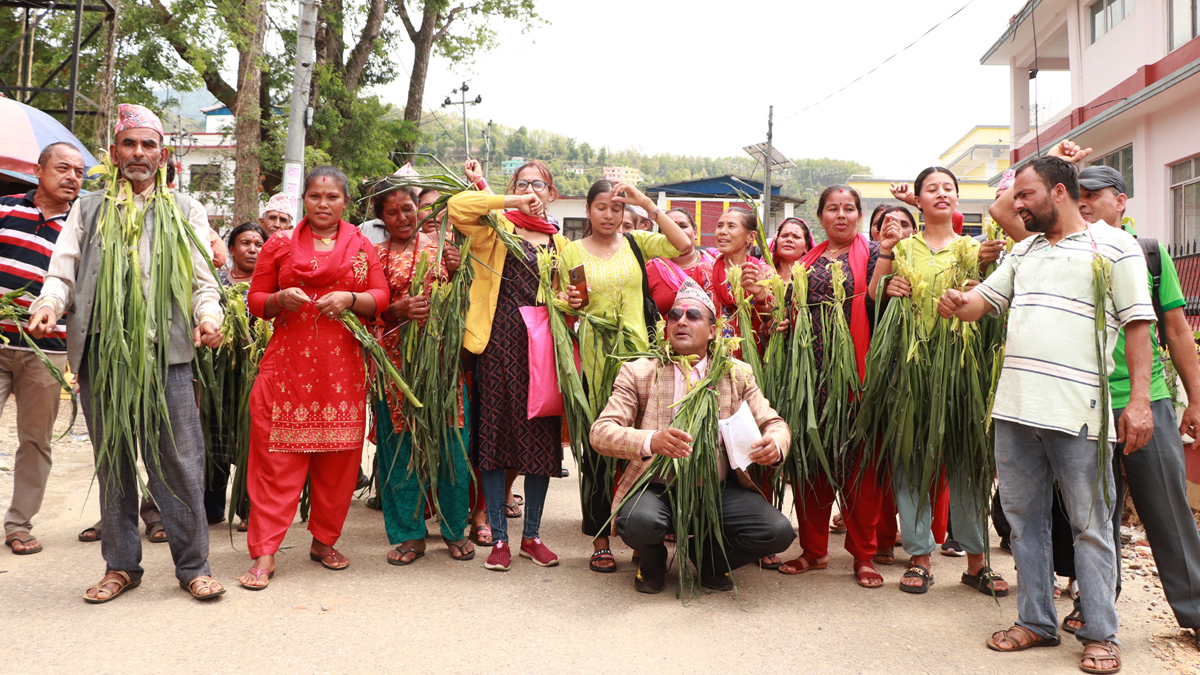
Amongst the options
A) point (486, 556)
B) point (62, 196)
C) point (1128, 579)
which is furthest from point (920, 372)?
point (62, 196)

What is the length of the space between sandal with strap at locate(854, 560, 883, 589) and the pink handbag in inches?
58.0

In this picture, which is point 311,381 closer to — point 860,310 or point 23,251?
point 23,251

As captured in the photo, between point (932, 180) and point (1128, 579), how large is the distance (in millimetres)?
2015

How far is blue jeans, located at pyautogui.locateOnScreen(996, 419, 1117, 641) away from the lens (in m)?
2.77

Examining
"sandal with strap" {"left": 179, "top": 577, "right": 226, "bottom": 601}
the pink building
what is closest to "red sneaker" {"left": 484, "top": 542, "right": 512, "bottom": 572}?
"sandal with strap" {"left": 179, "top": 577, "right": 226, "bottom": 601}

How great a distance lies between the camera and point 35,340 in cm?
389

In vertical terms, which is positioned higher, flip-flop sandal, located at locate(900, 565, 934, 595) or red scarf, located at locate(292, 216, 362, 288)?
red scarf, located at locate(292, 216, 362, 288)

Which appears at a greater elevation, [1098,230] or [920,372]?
[1098,230]

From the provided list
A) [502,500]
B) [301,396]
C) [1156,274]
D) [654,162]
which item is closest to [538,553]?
[502,500]

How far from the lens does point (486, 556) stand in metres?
3.97

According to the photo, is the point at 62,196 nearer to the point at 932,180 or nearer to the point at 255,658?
the point at 255,658

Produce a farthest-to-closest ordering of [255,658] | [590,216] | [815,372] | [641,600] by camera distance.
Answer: [590,216] → [815,372] → [641,600] → [255,658]

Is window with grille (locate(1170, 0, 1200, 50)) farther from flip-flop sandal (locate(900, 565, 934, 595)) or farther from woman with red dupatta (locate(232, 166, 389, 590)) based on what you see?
woman with red dupatta (locate(232, 166, 389, 590))

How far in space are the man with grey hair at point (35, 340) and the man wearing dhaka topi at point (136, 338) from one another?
782 mm
